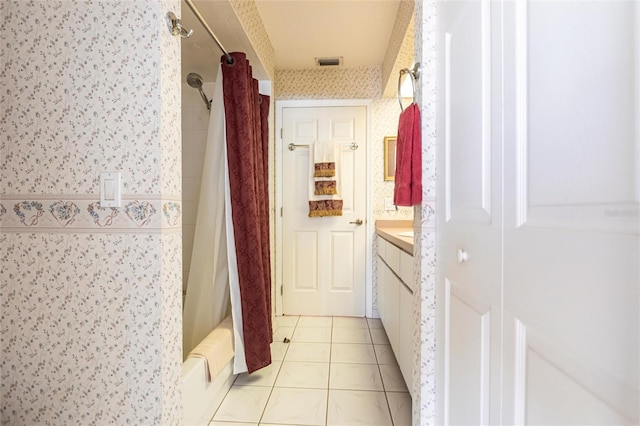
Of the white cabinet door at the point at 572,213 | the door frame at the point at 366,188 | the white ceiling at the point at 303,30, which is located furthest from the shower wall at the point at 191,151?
the white cabinet door at the point at 572,213

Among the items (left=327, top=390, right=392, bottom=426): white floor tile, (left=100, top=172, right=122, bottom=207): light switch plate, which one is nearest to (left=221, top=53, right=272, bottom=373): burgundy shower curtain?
(left=327, top=390, right=392, bottom=426): white floor tile

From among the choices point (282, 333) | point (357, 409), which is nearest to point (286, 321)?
point (282, 333)

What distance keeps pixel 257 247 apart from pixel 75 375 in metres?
0.90

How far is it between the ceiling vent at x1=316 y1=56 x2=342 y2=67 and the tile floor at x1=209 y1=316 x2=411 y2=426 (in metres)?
2.46

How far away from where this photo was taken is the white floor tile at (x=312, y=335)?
91.0 inches

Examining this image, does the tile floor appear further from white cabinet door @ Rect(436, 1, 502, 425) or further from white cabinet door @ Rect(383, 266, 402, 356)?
white cabinet door @ Rect(436, 1, 502, 425)

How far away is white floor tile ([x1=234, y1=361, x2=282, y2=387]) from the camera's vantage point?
1.73m

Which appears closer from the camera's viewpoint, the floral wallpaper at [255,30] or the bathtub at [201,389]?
the bathtub at [201,389]

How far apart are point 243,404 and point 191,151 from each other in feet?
6.51

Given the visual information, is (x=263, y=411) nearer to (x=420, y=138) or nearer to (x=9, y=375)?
(x=9, y=375)

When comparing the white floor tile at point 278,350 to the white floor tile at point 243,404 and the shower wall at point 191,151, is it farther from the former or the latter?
the shower wall at point 191,151

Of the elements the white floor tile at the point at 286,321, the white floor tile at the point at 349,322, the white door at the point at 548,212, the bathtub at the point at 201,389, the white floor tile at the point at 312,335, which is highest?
the white door at the point at 548,212

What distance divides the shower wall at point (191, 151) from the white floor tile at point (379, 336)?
5.50 feet

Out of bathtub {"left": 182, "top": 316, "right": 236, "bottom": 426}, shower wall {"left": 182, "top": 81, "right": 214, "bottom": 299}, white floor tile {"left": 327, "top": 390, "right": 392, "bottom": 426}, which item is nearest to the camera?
bathtub {"left": 182, "top": 316, "right": 236, "bottom": 426}
